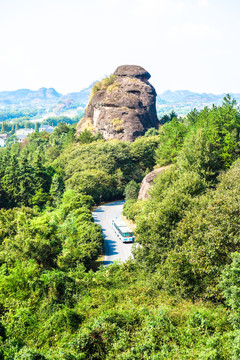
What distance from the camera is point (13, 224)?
2220 cm

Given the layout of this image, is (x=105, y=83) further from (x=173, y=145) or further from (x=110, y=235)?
(x=110, y=235)

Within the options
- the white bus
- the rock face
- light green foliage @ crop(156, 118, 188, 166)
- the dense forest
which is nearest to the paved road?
the white bus

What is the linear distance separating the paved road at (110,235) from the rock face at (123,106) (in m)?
17.3

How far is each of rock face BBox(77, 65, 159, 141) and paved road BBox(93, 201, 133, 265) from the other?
1732cm

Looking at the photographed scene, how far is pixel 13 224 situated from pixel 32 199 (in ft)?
49.4

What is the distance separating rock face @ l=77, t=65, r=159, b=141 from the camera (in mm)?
55625

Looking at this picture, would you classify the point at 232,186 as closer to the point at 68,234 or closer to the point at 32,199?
the point at 68,234

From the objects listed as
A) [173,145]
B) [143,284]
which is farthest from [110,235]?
[143,284]

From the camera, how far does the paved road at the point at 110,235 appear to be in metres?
23.6

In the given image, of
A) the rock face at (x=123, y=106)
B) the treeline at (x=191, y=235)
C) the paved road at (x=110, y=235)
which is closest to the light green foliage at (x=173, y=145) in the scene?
the paved road at (x=110, y=235)

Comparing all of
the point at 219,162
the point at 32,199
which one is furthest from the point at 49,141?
the point at 219,162

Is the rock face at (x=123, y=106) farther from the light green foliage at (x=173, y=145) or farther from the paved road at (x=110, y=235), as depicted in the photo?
the light green foliage at (x=173, y=145)

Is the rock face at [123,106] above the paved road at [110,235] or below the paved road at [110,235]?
above

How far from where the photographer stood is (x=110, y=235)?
2880 centimetres
